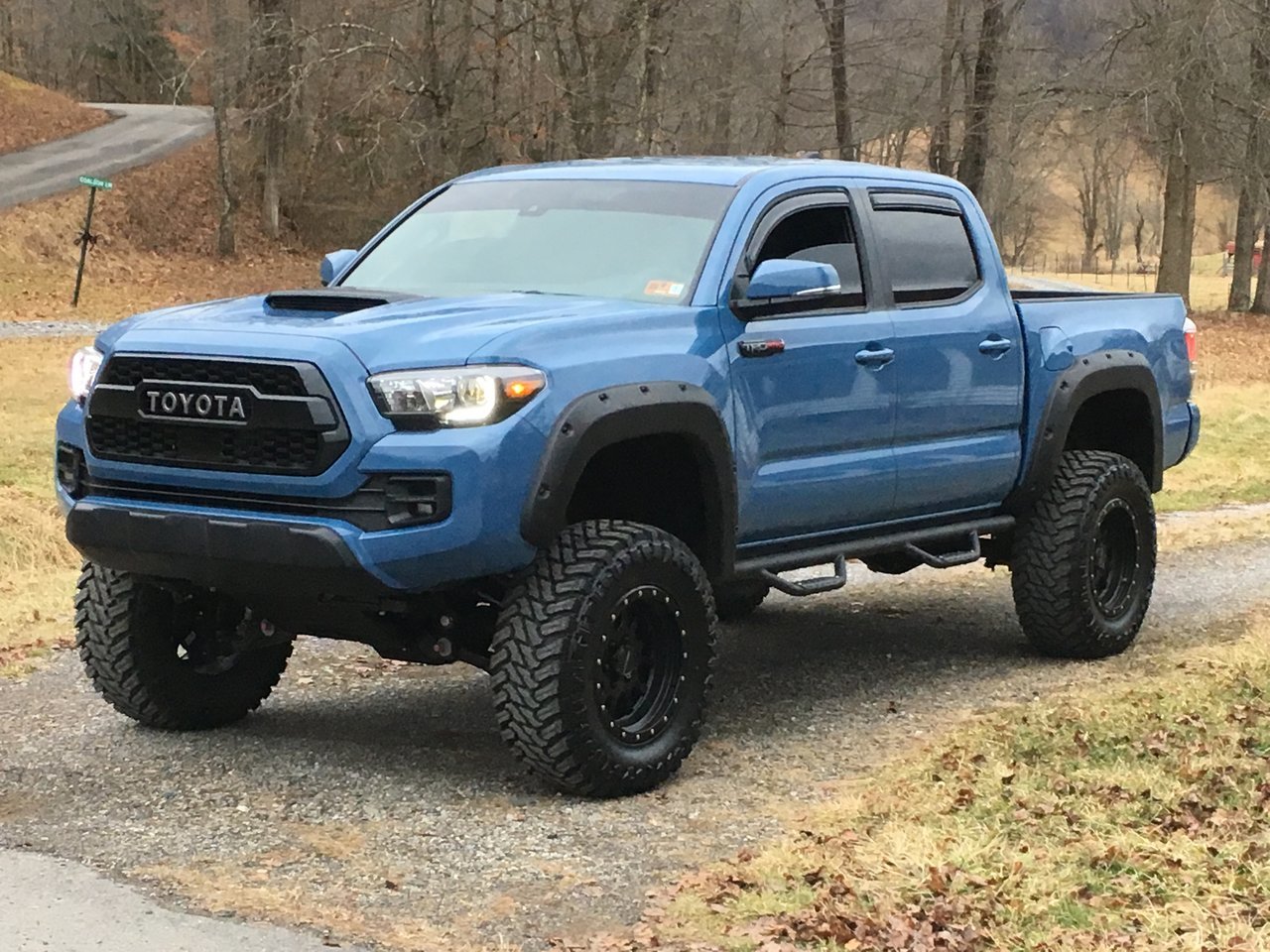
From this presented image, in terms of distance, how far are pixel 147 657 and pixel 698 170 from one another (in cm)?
274

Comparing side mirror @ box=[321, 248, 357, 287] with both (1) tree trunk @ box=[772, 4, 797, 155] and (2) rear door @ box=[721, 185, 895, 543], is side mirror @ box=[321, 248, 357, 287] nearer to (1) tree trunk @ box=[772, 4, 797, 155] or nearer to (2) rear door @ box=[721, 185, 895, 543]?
(2) rear door @ box=[721, 185, 895, 543]

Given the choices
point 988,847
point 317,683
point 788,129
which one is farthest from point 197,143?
point 988,847

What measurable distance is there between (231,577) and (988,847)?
7.96 feet

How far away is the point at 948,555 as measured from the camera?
26.1 feet

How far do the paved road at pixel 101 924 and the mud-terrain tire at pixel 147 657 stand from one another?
152 centimetres

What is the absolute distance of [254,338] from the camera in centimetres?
568

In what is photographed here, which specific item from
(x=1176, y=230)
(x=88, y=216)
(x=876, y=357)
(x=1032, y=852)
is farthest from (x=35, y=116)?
(x=1032, y=852)

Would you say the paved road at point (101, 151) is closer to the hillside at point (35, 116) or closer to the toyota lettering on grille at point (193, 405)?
the hillside at point (35, 116)

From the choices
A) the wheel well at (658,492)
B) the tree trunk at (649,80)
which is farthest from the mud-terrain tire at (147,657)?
the tree trunk at (649,80)

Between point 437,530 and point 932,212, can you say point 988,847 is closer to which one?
point 437,530

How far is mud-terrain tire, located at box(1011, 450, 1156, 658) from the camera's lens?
27.1ft

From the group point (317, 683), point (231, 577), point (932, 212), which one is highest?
point (932, 212)

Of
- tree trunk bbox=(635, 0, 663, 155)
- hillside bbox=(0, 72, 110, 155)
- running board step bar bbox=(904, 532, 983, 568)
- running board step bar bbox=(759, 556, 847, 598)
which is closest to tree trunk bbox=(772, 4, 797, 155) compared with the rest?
tree trunk bbox=(635, 0, 663, 155)

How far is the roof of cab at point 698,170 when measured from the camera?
23.1 feet
